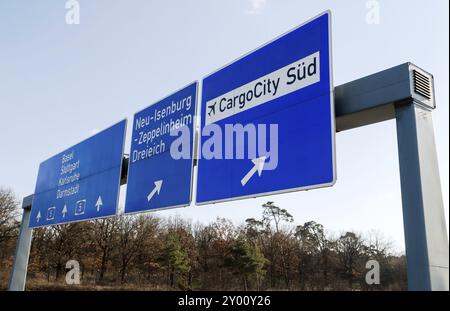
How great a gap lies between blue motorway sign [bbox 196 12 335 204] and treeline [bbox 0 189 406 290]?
39.0 metres

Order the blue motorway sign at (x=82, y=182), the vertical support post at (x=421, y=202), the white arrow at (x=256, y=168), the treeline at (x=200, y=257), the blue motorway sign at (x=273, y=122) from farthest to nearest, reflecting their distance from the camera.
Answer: the treeline at (x=200, y=257) → the blue motorway sign at (x=82, y=182) → the white arrow at (x=256, y=168) → the blue motorway sign at (x=273, y=122) → the vertical support post at (x=421, y=202)

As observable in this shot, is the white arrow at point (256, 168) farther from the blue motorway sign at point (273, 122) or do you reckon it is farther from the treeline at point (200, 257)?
the treeline at point (200, 257)

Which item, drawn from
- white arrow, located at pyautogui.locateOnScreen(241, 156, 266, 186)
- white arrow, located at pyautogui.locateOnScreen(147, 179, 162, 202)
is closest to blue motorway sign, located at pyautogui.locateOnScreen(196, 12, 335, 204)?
white arrow, located at pyautogui.locateOnScreen(241, 156, 266, 186)

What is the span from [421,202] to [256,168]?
219 centimetres

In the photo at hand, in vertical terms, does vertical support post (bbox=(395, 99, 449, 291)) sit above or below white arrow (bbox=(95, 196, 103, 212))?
below

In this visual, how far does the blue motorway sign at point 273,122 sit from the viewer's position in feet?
16.6

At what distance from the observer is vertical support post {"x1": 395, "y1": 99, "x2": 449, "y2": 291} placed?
4004 mm

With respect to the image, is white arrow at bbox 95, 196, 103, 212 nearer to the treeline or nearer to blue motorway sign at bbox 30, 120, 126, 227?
blue motorway sign at bbox 30, 120, 126, 227

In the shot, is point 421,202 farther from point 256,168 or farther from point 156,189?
point 156,189

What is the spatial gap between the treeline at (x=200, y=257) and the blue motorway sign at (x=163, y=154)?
3671 centimetres

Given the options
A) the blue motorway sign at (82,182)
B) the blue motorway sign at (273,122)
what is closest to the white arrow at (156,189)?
the blue motorway sign at (273,122)
